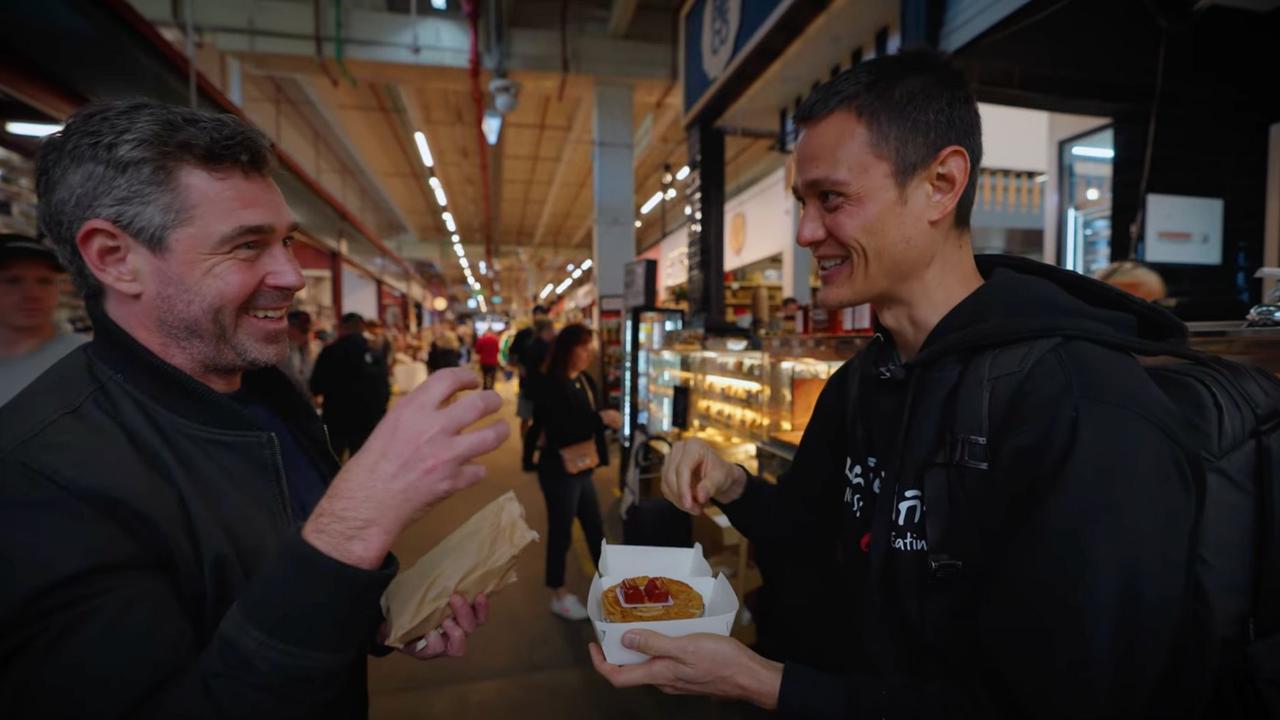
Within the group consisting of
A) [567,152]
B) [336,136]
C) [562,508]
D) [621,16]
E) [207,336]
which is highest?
[621,16]

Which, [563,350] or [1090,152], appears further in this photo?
[1090,152]

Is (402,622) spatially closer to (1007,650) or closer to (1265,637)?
(1007,650)

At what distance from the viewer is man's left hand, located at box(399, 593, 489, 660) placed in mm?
1197

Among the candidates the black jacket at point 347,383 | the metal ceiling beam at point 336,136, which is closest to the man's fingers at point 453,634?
the black jacket at point 347,383

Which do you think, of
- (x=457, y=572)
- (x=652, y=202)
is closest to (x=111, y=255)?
(x=457, y=572)

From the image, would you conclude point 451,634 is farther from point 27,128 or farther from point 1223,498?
point 27,128

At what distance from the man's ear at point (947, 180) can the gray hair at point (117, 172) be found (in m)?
1.48

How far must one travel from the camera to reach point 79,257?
1104mm

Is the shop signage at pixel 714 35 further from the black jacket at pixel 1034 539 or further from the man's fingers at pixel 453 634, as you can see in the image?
the man's fingers at pixel 453 634

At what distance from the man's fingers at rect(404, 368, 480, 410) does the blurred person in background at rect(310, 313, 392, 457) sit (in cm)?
561

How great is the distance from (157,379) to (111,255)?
0.27 metres

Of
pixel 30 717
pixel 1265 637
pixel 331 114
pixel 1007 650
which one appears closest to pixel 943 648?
pixel 1007 650

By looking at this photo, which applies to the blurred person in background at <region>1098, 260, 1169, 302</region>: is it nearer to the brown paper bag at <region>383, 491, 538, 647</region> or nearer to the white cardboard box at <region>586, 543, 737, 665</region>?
the white cardboard box at <region>586, 543, 737, 665</region>

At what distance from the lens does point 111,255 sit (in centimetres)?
109
